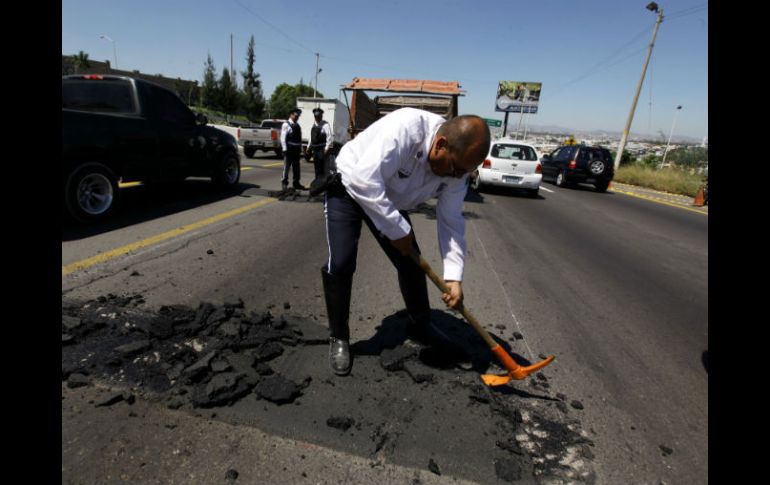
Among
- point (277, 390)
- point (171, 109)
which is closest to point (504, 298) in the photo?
point (277, 390)

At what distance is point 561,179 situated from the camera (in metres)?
17.8

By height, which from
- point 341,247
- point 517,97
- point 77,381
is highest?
point 517,97

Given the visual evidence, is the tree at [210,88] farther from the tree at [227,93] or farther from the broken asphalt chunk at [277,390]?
the broken asphalt chunk at [277,390]

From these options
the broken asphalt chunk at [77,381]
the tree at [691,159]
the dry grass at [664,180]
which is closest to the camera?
the broken asphalt chunk at [77,381]

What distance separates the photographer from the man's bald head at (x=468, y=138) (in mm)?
2115

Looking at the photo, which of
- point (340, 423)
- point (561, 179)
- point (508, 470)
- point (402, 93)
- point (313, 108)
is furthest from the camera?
point (313, 108)

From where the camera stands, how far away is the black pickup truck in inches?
198

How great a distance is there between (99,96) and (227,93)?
154 feet

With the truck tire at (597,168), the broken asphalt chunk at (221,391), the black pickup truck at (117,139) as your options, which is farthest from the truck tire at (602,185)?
the broken asphalt chunk at (221,391)

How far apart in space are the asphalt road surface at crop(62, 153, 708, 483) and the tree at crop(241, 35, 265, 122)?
51.9 metres

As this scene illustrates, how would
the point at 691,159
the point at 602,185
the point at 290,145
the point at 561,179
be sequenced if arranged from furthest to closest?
the point at 691,159
the point at 561,179
the point at 602,185
the point at 290,145

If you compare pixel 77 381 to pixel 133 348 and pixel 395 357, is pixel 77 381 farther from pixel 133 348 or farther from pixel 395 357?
pixel 395 357

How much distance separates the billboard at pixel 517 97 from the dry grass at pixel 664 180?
4075 centimetres
